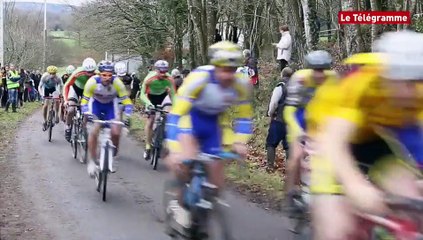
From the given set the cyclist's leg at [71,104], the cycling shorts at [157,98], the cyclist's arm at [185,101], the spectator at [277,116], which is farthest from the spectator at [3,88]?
the cyclist's arm at [185,101]

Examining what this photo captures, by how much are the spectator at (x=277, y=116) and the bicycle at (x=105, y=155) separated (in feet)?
8.12

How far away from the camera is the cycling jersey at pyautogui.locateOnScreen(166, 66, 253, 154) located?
6.09m

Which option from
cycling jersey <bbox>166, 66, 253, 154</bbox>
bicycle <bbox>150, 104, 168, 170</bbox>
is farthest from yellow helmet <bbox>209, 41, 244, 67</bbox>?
bicycle <bbox>150, 104, 168, 170</bbox>

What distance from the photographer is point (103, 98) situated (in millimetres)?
10711

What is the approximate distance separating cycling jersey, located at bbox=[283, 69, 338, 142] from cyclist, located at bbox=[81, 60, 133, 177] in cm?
344

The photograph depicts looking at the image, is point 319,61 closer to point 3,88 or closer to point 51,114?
point 51,114

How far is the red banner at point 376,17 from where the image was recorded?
1027 centimetres

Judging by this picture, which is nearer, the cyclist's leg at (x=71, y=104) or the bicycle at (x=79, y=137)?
the bicycle at (x=79, y=137)

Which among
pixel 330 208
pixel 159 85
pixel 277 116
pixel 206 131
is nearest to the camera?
pixel 330 208

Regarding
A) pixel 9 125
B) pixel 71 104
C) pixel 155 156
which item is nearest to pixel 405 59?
pixel 155 156

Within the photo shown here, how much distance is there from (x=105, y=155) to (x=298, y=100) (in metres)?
3.31

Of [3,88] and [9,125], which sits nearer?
[9,125]

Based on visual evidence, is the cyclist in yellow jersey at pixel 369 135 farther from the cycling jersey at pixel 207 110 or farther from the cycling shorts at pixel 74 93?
the cycling shorts at pixel 74 93

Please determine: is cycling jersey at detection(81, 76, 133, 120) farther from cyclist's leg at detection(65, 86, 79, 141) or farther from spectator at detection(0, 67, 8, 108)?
spectator at detection(0, 67, 8, 108)
